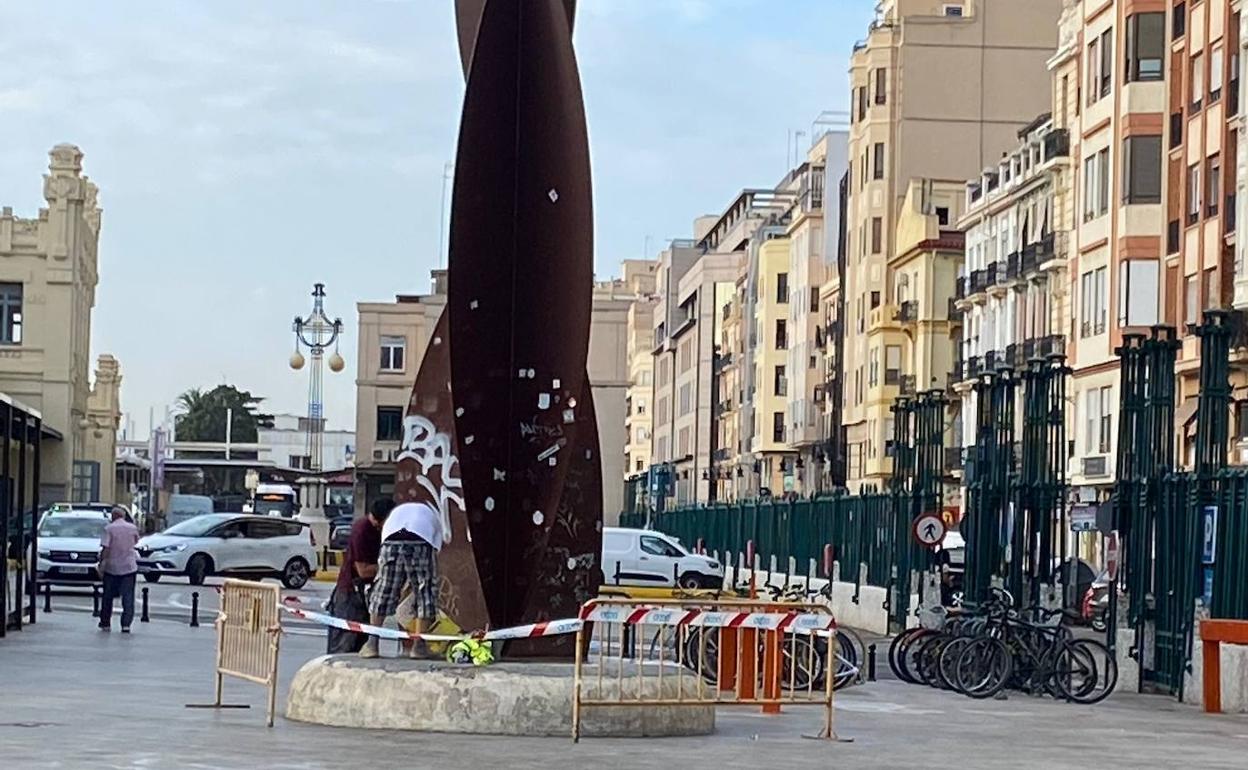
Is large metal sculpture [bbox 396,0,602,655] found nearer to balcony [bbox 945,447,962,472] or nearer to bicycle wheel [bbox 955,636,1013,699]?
Answer: bicycle wheel [bbox 955,636,1013,699]

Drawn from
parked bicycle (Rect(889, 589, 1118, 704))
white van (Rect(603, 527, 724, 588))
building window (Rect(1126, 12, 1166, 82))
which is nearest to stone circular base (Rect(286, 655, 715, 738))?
parked bicycle (Rect(889, 589, 1118, 704))

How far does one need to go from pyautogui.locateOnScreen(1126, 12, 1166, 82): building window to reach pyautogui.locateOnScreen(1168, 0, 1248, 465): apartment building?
53 millimetres

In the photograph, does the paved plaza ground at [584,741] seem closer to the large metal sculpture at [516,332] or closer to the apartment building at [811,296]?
the large metal sculpture at [516,332]

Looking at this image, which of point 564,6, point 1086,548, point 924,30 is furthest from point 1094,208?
point 564,6

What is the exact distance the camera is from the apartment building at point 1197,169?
2172 inches

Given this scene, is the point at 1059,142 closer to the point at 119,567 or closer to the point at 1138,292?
the point at 1138,292

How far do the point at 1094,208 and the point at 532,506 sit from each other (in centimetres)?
4842

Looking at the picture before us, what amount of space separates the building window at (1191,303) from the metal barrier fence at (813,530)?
10924 mm

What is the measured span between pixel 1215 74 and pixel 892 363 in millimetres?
36559

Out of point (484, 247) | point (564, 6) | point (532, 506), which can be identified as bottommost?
point (532, 506)

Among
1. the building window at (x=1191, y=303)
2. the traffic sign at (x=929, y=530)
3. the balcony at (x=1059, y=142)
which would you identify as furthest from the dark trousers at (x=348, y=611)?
the balcony at (x=1059, y=142)

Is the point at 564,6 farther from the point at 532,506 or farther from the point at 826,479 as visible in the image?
the point at 826,479

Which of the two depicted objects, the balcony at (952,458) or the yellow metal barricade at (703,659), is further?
the balcony at (952,458)

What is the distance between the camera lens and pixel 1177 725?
21.7 meters
